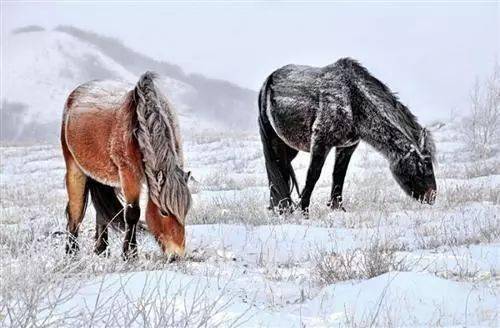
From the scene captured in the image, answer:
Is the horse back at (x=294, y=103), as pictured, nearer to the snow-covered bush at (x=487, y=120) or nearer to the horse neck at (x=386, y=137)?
the horse neck at (x=386, y=137)

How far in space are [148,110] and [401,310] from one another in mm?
2368

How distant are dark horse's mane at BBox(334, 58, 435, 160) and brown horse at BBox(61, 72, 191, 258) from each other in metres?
3.34

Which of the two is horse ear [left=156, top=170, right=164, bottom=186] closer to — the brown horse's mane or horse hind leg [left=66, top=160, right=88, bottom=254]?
the brown horse's mane

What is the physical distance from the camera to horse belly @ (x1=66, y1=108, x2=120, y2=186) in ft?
16.0

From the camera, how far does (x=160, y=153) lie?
14.1 ft

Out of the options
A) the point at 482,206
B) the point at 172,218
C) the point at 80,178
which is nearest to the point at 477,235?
the point at 482,206

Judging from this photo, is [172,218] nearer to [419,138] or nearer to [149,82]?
[149,82]

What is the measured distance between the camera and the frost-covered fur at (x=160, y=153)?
4.18m

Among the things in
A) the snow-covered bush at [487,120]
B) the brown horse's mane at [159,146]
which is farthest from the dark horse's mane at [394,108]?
the snow-covered bush at [487,120]

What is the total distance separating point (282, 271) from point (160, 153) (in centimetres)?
123

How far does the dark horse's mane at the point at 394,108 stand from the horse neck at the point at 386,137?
0.23ft

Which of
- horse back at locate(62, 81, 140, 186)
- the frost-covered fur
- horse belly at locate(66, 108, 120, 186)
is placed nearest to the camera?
the frost-covered fur

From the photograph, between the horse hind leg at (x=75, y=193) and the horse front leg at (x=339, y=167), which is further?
the horse front leg at (x=339, y=167)

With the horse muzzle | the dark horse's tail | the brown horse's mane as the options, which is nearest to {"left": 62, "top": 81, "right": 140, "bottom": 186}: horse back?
the brown horse's mane
